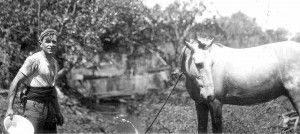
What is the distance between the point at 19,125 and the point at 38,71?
2.44 feet

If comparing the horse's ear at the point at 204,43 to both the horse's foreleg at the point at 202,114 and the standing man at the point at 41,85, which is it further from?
the standing man at the point at 41,85

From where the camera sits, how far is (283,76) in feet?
17.3

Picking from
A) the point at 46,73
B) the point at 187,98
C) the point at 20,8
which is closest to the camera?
the point at 46,73

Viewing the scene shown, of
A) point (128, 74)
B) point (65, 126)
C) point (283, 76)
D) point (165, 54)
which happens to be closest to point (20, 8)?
point (65, 126)

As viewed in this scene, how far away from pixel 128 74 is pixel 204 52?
2289 centimetres

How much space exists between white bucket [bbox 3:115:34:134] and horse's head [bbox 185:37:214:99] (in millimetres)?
2227

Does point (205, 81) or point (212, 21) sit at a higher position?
point (212, 21)

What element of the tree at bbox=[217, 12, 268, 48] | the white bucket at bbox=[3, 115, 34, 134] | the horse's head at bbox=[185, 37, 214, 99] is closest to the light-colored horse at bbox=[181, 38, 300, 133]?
the horse's head at bbox=[185, 37, 214, 99]

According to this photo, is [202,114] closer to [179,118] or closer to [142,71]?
[179,118]

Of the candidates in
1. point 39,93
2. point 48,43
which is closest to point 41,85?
point 39,93

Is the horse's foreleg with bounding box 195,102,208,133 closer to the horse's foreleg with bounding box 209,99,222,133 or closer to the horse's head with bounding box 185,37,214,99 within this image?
the horse's foreleg with bounding box 209,99,222,133

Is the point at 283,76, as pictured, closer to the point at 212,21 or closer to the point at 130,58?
the point at 212,21

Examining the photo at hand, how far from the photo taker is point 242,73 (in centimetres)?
542

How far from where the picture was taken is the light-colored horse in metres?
5.29
